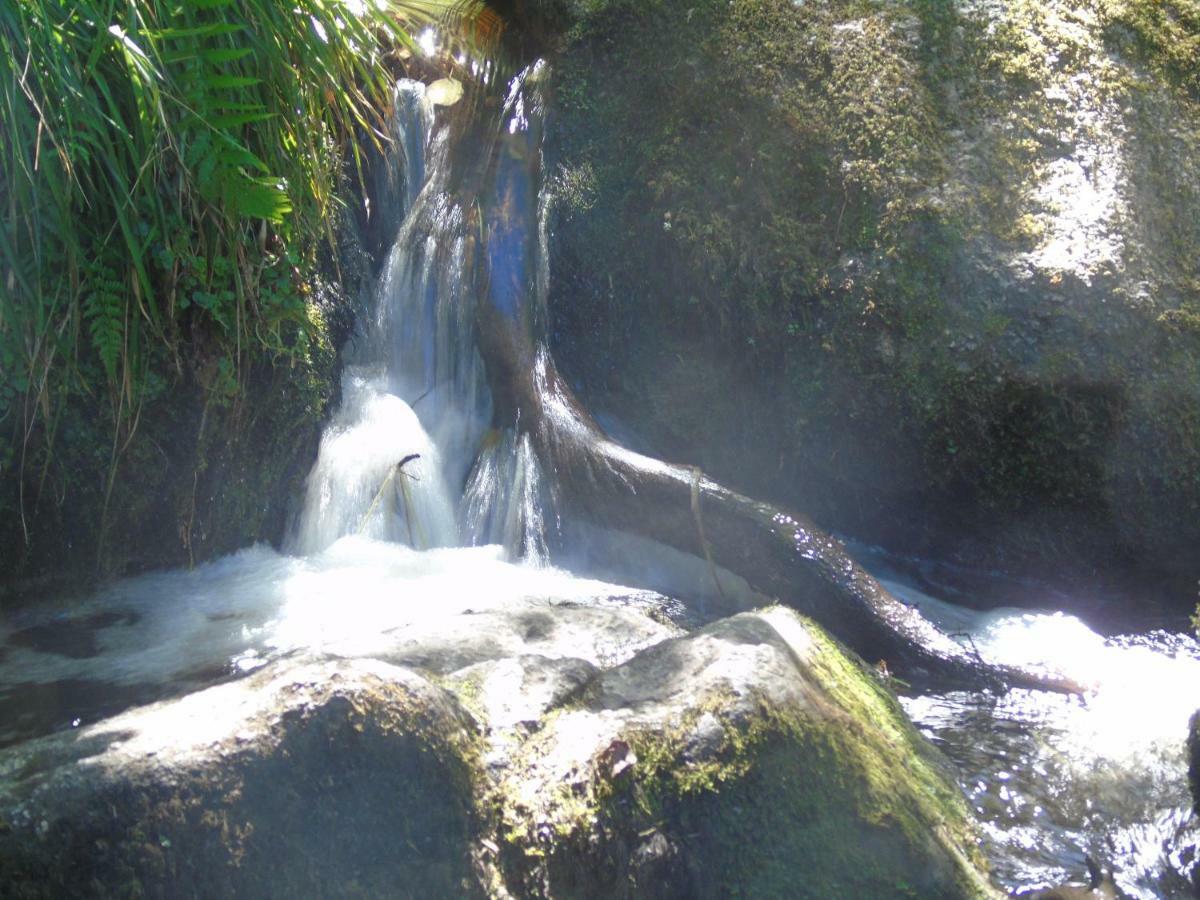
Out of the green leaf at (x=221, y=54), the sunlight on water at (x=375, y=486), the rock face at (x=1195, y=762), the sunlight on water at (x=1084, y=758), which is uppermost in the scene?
the green leaf at (x=221, y=54)

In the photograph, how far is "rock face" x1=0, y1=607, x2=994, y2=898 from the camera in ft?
6.03

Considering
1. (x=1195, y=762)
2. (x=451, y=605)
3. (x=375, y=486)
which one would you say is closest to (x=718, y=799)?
(x=1195, y=762)

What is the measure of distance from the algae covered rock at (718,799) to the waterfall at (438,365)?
264 cm

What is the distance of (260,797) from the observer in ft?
6.33

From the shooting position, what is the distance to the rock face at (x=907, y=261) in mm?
5066

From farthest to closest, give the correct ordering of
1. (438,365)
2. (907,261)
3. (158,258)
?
(438,365)
(907,261)
(158,258)

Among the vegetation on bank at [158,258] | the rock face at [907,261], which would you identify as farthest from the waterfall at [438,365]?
the vegetation on bank at [158,258]

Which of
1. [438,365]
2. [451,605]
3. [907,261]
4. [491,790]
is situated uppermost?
[907,261]

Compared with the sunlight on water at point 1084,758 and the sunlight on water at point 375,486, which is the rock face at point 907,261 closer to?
the sunlight on water at point 1084,758

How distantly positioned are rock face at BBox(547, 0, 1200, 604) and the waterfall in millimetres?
306

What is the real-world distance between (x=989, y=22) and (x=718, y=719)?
5055 millimetres

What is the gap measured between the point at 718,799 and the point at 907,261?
145 inches

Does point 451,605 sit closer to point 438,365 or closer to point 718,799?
point 438,365

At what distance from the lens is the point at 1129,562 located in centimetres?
511
